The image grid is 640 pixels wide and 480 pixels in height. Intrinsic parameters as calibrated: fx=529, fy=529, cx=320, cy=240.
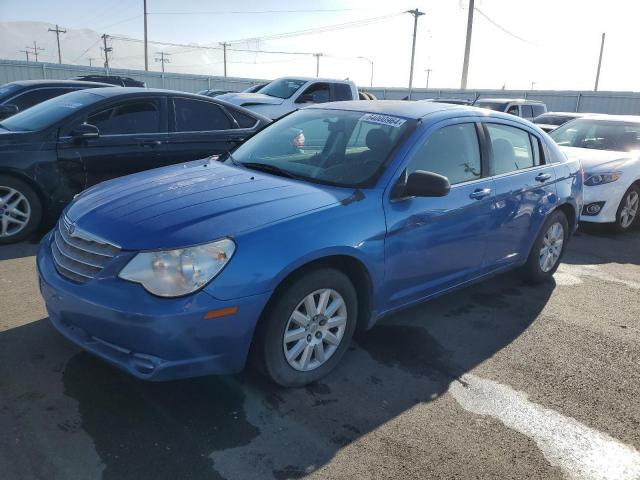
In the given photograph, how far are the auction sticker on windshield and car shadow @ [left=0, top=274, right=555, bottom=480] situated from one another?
1.49 metres

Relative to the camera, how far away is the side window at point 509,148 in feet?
13.8

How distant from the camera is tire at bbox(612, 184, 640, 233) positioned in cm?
721

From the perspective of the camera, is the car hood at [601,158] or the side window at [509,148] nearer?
the side window at [509,148]

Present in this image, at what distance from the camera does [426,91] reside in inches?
1273

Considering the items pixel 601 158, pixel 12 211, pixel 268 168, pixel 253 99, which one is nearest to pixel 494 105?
pixel 253 99

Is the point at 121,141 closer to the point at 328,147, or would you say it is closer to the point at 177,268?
the point at 328,147

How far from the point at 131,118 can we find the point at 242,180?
10.6 ft

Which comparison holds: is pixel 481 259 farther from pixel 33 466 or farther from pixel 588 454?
pixel 33 466

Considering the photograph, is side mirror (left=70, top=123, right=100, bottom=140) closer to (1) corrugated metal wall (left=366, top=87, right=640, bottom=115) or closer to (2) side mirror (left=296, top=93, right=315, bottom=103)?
(2) side mirror (left=296, top=93, right=315, bottom=103)

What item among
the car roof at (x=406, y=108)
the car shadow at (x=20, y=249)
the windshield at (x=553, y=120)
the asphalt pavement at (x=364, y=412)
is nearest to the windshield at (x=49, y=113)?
the car shadow at (x=20, y=249)

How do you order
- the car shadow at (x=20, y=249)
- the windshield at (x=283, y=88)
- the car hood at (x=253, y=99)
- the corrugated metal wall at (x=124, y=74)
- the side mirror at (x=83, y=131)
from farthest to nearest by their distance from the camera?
the corrugated metal wall at (x=124, y=74), the windshield at (x=283, y=88), the car hood at (x=253, y=99), the side mirror at (x=83, y=131), the car shadow at (x=20, y=249)

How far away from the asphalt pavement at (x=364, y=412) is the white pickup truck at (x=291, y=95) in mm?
9625

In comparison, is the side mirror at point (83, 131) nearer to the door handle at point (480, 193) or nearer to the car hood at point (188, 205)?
the car hood at point (188, 205)

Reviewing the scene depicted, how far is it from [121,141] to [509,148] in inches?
159
